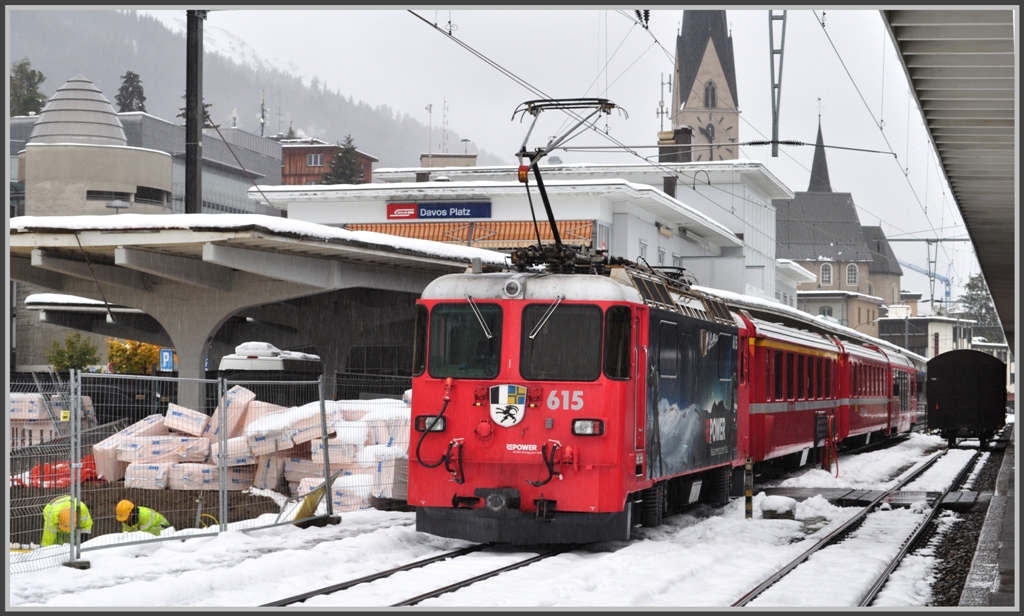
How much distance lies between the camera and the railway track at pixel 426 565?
31.4 feet

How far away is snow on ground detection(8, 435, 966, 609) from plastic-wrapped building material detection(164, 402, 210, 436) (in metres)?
5.38

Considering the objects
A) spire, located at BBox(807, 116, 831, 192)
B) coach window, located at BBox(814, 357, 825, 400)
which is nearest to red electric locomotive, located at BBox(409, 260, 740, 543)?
coach window, located at BBox(814, 357, 825, 400)

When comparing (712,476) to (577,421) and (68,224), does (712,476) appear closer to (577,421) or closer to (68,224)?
(577,421)

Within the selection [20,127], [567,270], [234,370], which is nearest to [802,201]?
[20,127]

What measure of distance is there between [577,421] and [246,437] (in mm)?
6484

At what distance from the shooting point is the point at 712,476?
17.8 meters

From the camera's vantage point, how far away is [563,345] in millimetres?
12758

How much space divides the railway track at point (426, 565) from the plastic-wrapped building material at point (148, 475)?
650 centimetres

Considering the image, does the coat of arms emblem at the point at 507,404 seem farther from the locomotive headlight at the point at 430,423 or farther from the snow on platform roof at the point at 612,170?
the snow on platform roof at the point at 612,170

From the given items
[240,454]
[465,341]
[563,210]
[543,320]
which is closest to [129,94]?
[563,210]

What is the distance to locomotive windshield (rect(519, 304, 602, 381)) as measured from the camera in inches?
499

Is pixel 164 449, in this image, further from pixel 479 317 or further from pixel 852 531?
pixel 852 531

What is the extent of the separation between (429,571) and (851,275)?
125 meters

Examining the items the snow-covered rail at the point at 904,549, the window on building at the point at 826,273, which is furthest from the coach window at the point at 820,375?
the window on building at the point at 826,273
